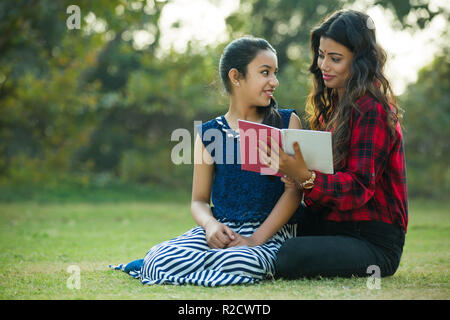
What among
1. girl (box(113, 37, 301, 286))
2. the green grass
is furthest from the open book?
the green grass

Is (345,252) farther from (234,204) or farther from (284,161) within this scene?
(234,204)

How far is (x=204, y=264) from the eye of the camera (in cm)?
324

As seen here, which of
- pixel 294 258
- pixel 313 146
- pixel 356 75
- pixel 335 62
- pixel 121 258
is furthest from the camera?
pixel 121 258

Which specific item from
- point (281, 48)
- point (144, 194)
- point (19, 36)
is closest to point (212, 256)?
point (19, 36)

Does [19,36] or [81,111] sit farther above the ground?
[19,36]

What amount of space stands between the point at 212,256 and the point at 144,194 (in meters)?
9.14

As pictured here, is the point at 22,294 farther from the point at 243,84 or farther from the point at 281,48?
the point at 281,48

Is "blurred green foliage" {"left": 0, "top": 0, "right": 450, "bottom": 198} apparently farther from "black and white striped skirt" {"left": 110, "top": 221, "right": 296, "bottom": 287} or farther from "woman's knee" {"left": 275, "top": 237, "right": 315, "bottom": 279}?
"woman's knee" {"left": 275, "top": 237, "right": 315, "bottom": 279}

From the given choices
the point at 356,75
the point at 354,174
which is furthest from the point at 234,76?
the point at 354,174

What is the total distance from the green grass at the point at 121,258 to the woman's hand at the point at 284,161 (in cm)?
62

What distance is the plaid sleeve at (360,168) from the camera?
124 inches

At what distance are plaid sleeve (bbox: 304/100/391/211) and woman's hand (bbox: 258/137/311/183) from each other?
97 mm

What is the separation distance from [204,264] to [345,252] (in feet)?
2.70

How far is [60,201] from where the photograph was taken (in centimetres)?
1088
